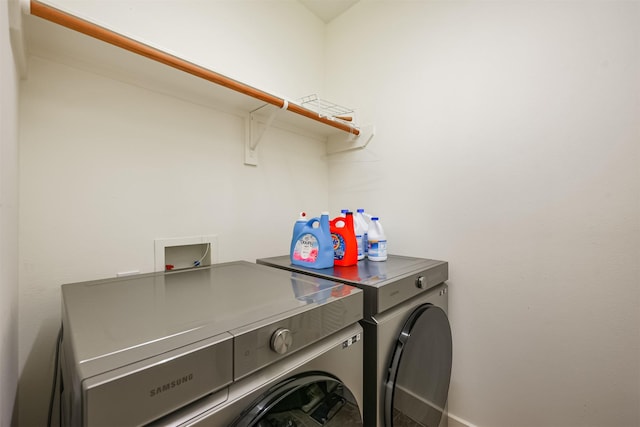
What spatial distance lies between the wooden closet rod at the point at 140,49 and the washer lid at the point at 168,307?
33.2 inches

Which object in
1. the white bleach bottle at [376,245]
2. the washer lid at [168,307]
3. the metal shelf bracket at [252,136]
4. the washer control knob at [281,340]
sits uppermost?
the metal shelf bracket at [252,136]

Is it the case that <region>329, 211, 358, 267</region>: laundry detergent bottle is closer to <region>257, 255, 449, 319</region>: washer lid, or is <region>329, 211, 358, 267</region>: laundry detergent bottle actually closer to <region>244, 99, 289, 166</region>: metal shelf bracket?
<region>257, 255, 449, 319</region>: washer lid

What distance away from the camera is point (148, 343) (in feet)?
1.79

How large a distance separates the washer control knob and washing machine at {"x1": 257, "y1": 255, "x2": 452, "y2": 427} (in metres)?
0.39

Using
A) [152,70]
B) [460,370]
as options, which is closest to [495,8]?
[152,70]

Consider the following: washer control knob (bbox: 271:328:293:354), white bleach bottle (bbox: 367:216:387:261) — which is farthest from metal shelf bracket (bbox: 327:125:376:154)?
washer control knob (bbox: 271:328:293:354)

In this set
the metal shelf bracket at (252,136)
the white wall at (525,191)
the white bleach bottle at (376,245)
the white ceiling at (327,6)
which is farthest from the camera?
the white ceiling at (327,6)

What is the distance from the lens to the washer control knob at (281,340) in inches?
25.7

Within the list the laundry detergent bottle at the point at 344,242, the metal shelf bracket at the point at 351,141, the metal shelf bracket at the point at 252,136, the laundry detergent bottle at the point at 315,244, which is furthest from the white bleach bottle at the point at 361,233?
the metal shelf bracket at the point at 252,136

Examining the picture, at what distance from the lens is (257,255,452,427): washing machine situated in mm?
956

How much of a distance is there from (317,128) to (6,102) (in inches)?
58.6

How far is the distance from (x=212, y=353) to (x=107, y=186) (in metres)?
0.98

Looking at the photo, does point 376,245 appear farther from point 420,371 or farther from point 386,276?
point 420,371

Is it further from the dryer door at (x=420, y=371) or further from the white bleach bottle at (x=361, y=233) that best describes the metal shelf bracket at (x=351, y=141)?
the dryer door at (x=420, y=371)
